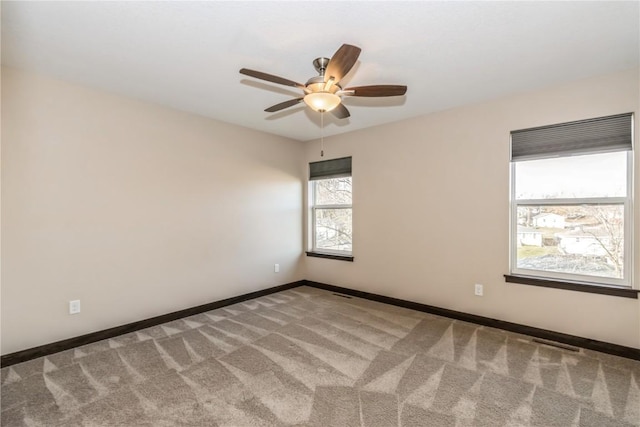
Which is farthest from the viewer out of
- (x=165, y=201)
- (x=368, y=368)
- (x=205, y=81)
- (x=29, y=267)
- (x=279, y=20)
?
(x=165, y=201)

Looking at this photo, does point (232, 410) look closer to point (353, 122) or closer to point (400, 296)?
point (400, 296)

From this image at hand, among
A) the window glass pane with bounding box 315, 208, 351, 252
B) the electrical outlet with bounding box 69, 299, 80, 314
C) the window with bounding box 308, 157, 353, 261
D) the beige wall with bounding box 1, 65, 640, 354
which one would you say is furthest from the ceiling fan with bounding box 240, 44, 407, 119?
the electrical outlet with bounding box 69, 299, 80, 314

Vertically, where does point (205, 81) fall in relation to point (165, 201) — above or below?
above

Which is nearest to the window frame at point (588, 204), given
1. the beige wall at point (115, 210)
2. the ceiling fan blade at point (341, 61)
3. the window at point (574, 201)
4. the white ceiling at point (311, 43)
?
the window at point (574, 201)

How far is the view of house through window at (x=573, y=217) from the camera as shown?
2.67m

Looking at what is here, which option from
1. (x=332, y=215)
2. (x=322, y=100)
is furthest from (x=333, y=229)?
(x=322, y=100)

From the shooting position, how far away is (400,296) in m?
3.98

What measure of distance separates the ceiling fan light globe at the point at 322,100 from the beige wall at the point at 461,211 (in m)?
1.98

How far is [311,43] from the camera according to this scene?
7.09 ft

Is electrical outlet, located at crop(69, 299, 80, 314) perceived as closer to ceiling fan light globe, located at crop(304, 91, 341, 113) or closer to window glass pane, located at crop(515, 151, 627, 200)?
ceiling fan light globe, located at crop(304, 91, 341, 113)

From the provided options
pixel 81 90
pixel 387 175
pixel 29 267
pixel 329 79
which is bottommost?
pixel 29 267

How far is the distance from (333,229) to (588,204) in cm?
314

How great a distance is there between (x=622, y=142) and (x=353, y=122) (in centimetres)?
272

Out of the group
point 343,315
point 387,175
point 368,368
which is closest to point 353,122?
point 387,175
